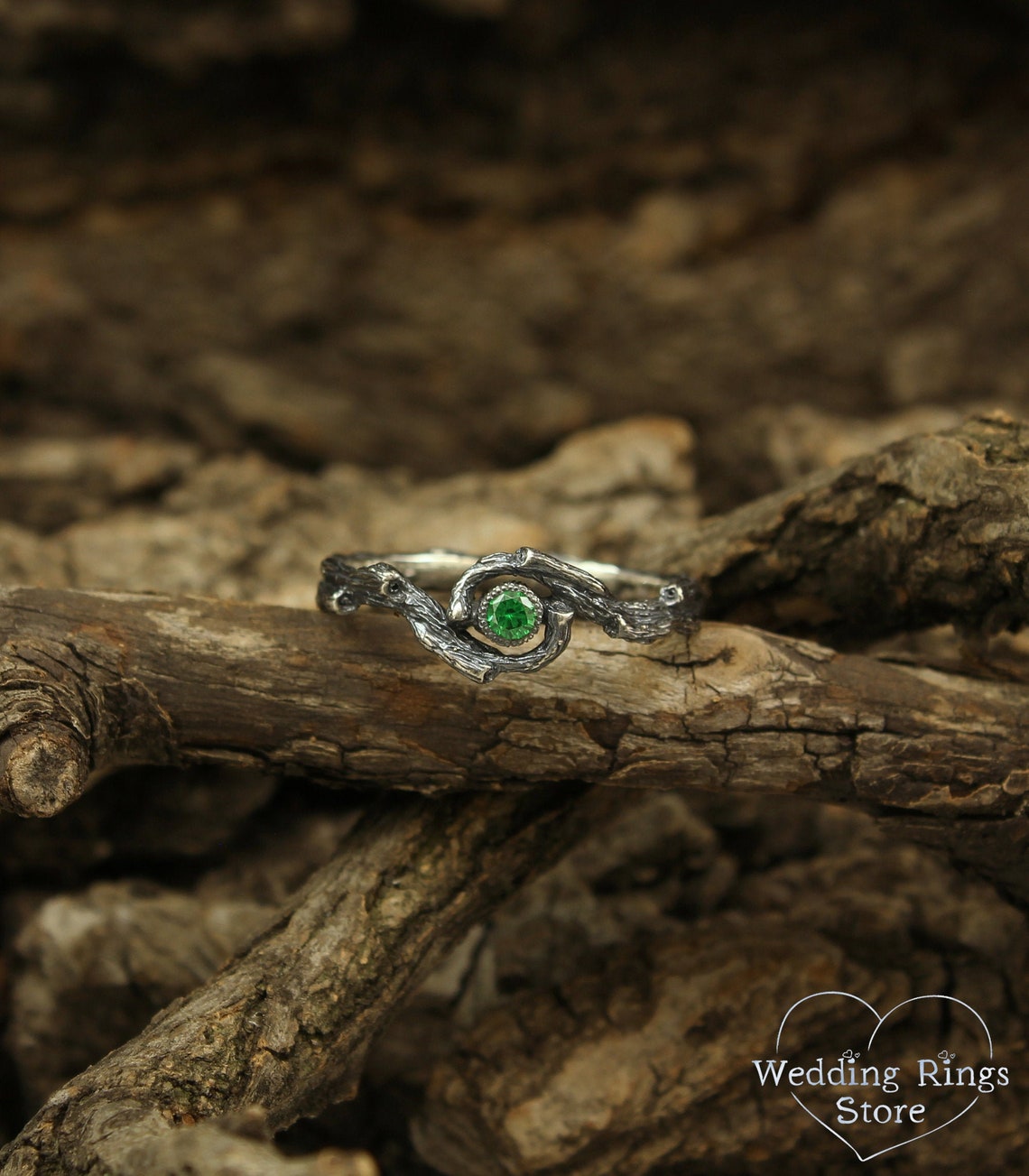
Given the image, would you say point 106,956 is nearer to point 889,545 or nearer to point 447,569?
point 447,569

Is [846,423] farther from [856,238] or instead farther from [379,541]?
[379,541]

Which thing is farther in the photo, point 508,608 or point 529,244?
point 529,244

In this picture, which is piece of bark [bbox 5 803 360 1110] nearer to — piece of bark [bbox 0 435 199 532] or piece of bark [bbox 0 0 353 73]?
piece of bark [bbox 0 435 199 532]

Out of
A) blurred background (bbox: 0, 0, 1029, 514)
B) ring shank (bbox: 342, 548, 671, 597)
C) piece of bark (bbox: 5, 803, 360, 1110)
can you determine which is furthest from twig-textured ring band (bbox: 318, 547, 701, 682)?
blurred background (bbox: 0, 0, 1029, 514)

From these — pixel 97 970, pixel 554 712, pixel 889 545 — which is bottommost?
pixel 97 970

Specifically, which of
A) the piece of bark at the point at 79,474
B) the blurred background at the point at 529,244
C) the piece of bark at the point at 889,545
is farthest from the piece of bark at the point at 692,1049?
the piece of bark at the point at 79,474

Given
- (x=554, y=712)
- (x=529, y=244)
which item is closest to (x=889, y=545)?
(x=554, y=712)
